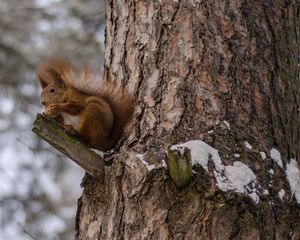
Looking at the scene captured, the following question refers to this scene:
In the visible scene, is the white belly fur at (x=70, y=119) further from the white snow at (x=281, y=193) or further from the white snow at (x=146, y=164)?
the white snow at (x=281, y=193)

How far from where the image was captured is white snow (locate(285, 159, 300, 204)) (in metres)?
1.94

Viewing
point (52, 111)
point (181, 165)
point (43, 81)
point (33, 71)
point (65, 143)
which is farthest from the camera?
point (33, 71)

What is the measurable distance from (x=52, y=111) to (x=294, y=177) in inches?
30.1

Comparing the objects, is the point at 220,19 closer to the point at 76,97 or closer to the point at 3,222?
the point at 76,97

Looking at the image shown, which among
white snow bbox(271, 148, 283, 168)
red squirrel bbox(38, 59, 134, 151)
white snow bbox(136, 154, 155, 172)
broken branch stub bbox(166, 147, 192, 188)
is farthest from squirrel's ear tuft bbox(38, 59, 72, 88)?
white snow bbox(271, 148, 283, 168)

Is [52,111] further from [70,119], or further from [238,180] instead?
[238,180]

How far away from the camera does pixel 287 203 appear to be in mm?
1898

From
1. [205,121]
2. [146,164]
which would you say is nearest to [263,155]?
[205,121]

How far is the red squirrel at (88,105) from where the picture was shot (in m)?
2.05

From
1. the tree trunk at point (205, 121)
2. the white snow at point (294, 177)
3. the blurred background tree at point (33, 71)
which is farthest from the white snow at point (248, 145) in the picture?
the blurred background tree at point (33, 71)

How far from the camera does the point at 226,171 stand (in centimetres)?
188

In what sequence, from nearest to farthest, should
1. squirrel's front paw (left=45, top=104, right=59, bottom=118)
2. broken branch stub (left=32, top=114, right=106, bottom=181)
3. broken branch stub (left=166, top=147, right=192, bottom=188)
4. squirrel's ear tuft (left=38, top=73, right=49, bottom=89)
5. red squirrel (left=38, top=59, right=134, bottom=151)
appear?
broken branch stub (left=166, top=147, right=192, bottom=188) → broken branch stub (left=32, top=114, right=106, bottom=181) → red squirrel (left=38, top=59, right=134, bottom=151) → squirrel's front paw (left=45, top=104, right=59, bottom=118) → squirrel's ear tuft (left=38, top=73, right=49, bottom=89)

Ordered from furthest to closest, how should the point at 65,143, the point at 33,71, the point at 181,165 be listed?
the point at 33,71 < the point at 65,143 < the point at 181,165

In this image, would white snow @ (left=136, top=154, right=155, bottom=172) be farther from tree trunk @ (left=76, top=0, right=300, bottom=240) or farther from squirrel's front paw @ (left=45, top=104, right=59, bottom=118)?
squirrel's front paw @ (left=45, top=104, right=59, bottom=118)
